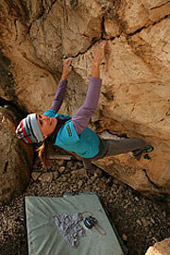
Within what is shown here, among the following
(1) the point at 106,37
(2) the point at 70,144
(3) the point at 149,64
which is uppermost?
(1) the point at 106,37

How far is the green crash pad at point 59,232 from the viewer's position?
265 centimetres

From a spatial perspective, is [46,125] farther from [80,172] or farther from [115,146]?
[80,172]

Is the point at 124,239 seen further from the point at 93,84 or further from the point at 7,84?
the point at 7,84

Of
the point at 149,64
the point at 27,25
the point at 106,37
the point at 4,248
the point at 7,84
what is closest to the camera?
the point at 149,64

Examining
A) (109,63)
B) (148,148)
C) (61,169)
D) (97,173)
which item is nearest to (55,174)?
(61,169)

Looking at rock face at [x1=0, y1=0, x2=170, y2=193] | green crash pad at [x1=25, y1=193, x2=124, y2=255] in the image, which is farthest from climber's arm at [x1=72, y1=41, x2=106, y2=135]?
green crash pad at [x1=25, y1=193, x2=124, y2=255]

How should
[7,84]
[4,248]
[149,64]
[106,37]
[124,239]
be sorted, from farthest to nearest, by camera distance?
[7,84]
[124,239]
[4,248]
[106,37]
[149,64]

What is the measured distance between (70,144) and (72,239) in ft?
5.34

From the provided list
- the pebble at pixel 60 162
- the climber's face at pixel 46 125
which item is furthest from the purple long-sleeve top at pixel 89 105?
the pebble at pixel 60 162

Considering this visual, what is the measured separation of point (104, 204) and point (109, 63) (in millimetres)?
2601

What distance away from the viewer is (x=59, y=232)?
2.88 m

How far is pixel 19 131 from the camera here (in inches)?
74.5

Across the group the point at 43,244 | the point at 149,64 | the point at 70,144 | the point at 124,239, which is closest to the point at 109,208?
the point at 124,239

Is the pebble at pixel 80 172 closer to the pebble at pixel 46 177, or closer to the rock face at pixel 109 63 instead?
the pebble at pixel 46 177
